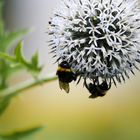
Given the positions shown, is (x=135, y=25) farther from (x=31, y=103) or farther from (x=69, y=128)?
(x=31, y=103)

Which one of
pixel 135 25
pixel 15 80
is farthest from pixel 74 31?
pixel 15 80

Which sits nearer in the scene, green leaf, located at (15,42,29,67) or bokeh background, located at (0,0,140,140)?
green leaf, located at (15,42,29,67)

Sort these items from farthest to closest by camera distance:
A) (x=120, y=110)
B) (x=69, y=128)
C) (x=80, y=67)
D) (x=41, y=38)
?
(x=41, y=38) → (x=120, y=110) → (x=69, y=128) → (x=80, y=67)

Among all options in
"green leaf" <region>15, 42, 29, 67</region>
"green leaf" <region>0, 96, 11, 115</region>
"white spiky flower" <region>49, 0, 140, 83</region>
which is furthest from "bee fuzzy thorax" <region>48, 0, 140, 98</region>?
"green leaf" <region>0, 96, 11, 115</region>

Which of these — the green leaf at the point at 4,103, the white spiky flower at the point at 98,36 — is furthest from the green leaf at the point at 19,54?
the green leaf at the point at 4,103

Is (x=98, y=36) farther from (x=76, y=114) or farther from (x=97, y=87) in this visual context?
(x=76, y=114)

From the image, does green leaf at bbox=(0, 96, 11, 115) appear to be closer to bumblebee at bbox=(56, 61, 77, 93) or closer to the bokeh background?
bumblebee at bbox=(56, 61, 77, 93)

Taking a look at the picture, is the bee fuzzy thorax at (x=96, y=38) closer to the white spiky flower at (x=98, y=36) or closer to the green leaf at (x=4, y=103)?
the white spiky flower at (x=98, y=36)

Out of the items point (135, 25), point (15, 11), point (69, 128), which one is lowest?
point (69, 128)
